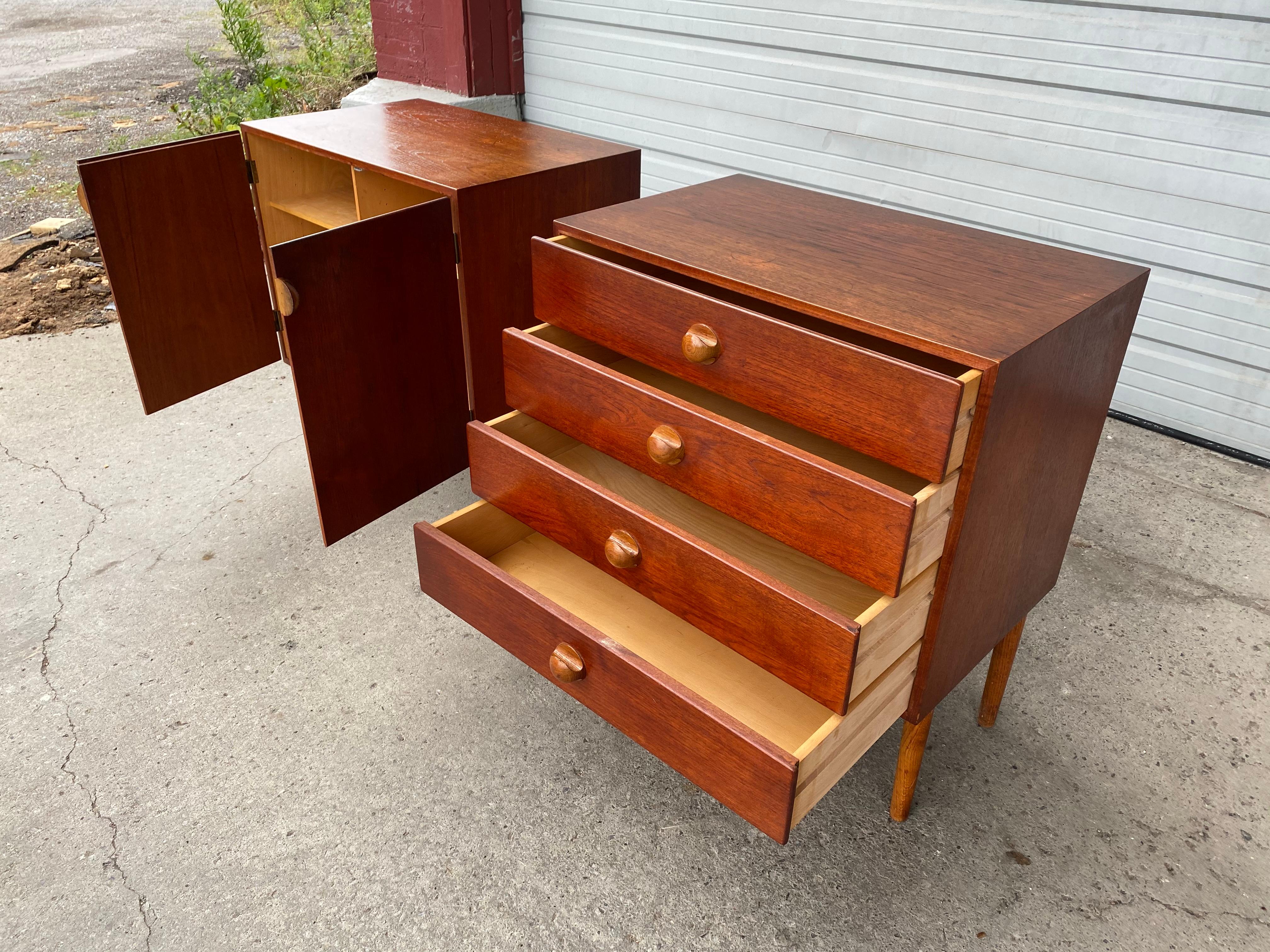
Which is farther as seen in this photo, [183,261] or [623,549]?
[183,261]

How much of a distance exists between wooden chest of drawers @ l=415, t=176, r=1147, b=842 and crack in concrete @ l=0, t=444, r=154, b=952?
1.98 ft

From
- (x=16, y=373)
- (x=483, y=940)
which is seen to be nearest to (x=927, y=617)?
(x=483, y=940)

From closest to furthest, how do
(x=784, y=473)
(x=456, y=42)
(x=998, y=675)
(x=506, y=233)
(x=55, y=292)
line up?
(x=784, y=473), (x=998, y=675), (x=506, y=233), (x=55, y=292), (x=456, y=42)

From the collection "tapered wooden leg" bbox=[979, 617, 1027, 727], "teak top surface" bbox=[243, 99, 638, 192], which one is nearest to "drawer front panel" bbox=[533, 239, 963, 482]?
"teak top surface" bbox=[243, 99, 638, 192]

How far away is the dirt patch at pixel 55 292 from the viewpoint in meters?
3.07

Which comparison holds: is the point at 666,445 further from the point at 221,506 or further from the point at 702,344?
the point at 221,506

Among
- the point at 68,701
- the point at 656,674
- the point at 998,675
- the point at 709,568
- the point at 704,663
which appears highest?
the point at 709,568

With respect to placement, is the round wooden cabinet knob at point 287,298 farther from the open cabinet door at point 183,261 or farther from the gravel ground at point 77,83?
the gravel ground at point 77,83

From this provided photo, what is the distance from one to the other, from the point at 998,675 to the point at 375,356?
1.24 meters

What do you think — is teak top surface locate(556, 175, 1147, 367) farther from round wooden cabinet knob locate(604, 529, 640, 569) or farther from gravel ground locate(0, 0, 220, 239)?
gravel ground locate(0, 0, 220, 239)

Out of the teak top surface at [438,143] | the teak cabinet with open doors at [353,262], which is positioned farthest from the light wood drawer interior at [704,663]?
the teak top surface at [438,143]

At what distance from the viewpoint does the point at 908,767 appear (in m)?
1.38

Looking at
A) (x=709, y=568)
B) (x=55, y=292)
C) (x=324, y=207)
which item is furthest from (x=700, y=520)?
(x=55, y=292)

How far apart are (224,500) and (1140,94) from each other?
2.52m
